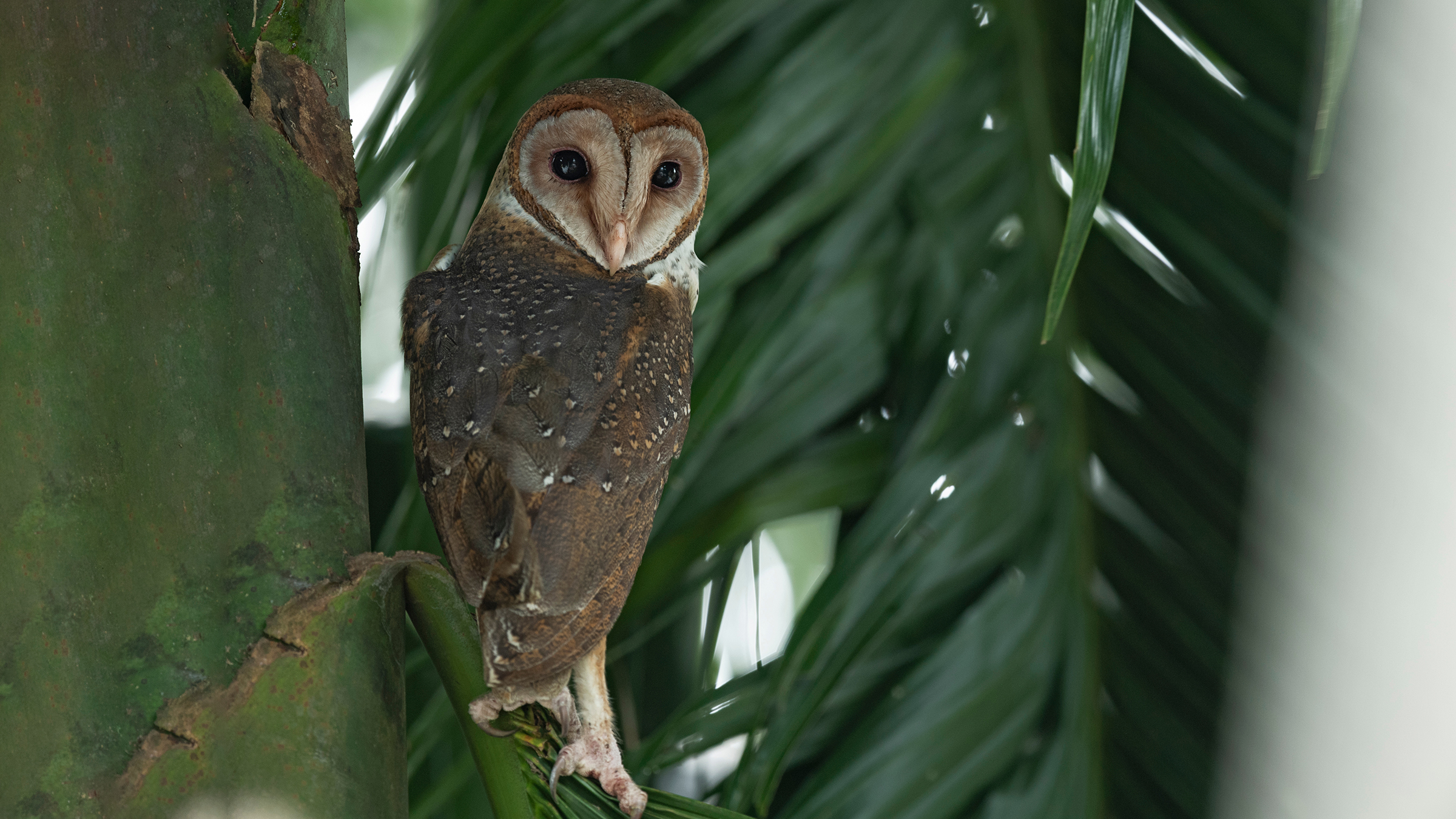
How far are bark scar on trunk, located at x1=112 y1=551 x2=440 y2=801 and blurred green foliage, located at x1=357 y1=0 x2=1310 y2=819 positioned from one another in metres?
0.47

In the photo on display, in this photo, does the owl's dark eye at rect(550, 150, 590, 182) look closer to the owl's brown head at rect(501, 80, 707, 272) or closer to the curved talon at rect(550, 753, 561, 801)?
the owl's brown head at rect(501, 80, 707, 272)

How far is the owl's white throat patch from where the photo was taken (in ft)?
3.05

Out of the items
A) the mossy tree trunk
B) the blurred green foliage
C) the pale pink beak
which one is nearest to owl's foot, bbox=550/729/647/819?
the mossy tree trunk

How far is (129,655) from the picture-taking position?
0.54 meters

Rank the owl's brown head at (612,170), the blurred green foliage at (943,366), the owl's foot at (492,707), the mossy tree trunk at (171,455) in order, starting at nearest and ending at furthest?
the mossy tree trunk at (171,455) < the owl's foot at (492,707) < the owl's brown head at (612,170) < the blurred green foliage at (943,366)

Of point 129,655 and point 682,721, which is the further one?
point 682,721

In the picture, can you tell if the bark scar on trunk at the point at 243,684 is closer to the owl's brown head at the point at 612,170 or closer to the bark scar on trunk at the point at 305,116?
the bark scar on trunk at the point at 305,116

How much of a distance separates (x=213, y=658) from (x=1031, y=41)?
106cm

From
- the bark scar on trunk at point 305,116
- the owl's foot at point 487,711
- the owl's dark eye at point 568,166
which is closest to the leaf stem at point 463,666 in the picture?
the owl's foot at point 487,711

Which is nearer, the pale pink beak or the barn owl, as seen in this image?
the barn owl

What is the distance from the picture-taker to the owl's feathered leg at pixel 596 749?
692 millimetres

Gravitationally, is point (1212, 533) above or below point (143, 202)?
above

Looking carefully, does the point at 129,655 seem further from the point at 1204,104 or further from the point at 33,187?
the point at 1204,104

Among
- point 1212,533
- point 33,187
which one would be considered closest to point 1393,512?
point 1212,533
